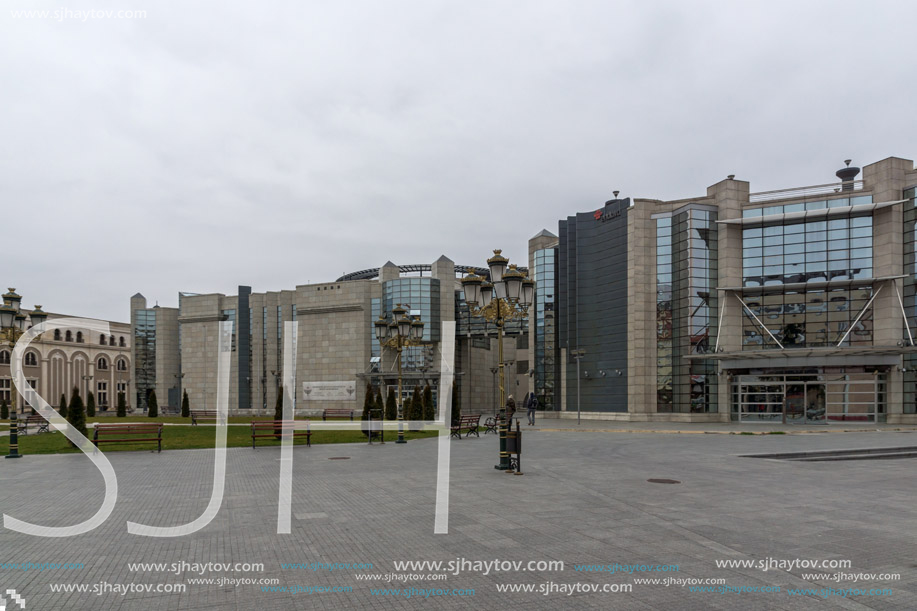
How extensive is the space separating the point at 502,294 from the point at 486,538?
27.3ft

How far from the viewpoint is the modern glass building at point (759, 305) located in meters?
35.5

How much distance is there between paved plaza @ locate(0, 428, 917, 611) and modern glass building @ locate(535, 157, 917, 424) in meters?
25.2

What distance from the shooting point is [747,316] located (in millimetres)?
39375

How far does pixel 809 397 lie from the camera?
37125 millimetres

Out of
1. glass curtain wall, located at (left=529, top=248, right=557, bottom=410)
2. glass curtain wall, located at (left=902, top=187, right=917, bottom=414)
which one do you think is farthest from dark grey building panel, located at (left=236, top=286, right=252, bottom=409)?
glass curtain wall, located at (left=902, top=187, right=917, bottom=414)

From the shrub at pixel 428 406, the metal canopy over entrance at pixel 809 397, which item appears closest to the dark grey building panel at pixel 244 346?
the shrub at pixel 428 406

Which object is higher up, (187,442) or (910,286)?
(910,286)

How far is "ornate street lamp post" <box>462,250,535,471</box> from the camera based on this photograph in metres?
15.2

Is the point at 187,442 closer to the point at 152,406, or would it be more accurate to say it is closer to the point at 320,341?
the point at 152,406

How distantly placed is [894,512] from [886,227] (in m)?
33.3

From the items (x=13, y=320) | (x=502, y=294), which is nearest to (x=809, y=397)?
(x=502, y=294)

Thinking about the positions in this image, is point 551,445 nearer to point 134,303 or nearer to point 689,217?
point 689,217

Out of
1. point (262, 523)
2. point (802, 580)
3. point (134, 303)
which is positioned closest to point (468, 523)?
point (262, 523)

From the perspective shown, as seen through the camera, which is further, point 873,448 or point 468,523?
point 873,448
